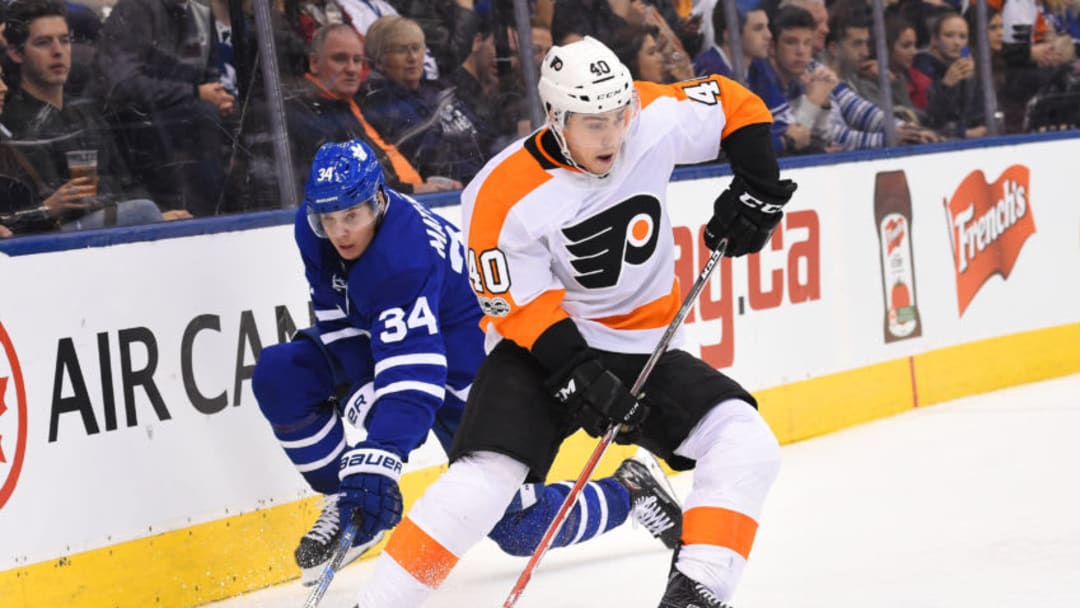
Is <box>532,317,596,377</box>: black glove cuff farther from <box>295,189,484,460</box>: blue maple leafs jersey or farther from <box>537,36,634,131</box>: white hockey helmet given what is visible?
→ <box>295,189,484,460</box>: blue maple leafs jersey

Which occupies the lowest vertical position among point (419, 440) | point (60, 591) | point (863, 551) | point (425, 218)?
point (863, 551)

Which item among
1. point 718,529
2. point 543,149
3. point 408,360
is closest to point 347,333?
point 408,360

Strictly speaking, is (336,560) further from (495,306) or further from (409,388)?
(495,306)

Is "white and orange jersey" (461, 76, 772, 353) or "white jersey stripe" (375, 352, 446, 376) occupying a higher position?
"white and orange jersey" (461, 76, 772, 353)

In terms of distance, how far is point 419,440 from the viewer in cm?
324

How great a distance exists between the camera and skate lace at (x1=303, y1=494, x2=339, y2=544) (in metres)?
3.24

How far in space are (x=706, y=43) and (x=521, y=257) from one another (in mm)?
2833

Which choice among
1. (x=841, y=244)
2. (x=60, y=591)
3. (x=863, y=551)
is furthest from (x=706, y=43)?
(x=60, y=591)

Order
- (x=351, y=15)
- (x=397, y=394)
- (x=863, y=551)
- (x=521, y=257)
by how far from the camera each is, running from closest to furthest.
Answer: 1. (x=521, y=257)
2. (x=397, y=394)
3. (x=863, y=551)
4. (x=351, y=15)

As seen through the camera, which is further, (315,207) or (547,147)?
(315,207)

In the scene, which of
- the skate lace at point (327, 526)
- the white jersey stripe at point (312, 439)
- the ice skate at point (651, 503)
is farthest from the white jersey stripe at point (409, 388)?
the ice skate at point (651, 503)

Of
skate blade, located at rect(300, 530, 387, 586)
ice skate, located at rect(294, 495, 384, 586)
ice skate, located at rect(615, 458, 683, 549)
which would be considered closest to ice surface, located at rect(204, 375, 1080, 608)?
ice skate, located at rect(615, 458, 683, 549)

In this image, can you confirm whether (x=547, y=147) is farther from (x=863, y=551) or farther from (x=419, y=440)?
(x=863, y=551)

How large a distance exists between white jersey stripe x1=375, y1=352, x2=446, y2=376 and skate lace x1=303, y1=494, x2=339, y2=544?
0.91 ft
